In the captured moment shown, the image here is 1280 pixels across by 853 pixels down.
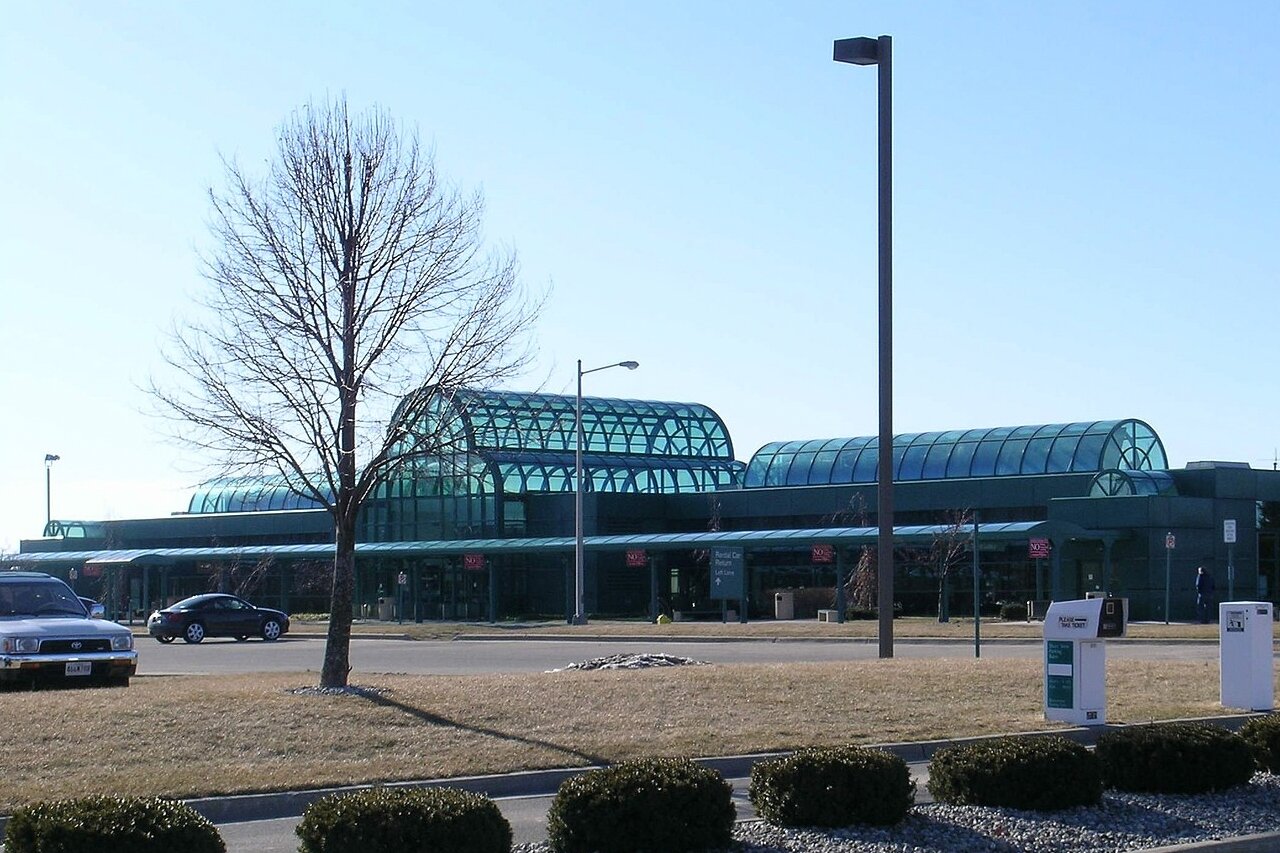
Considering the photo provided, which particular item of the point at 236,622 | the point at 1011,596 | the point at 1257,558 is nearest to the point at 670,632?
the point at 236,622

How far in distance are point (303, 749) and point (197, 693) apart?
10.0 feet

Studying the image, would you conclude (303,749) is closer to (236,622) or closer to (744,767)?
(744,767)

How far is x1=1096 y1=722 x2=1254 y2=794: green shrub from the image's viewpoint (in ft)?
38.1

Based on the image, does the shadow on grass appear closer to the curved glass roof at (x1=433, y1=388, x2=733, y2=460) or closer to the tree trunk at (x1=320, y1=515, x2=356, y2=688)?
the tree trunk at (x1=320, y1=515, x2=356, y2=688)

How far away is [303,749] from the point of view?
1473 centimetres

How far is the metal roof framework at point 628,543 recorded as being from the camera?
168ft

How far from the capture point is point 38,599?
22.1m

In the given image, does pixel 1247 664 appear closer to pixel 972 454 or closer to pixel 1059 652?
pixel 1059 652

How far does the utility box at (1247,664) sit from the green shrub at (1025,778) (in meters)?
8.20

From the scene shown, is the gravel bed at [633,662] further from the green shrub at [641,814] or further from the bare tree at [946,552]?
the bare tree at [946,552]

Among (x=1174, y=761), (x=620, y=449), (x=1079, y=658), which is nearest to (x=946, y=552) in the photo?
(x=620, y=449)

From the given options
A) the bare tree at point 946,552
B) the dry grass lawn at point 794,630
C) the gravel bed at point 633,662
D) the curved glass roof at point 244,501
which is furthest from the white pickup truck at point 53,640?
the curved glass roof at point 244,501

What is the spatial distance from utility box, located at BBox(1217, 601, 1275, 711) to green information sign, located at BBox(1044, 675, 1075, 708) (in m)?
2.47

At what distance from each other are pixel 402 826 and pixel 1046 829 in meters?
4.17
